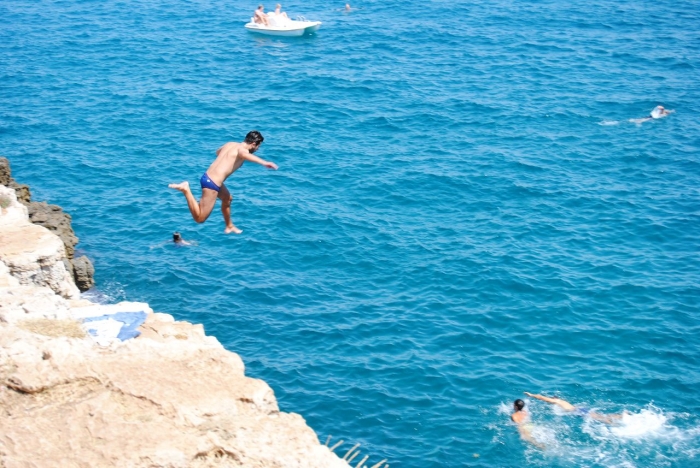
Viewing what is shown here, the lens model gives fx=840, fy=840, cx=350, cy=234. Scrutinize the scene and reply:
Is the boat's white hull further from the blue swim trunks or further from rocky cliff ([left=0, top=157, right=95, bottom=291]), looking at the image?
the blue swim trunks

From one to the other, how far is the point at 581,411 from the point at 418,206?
13.5 metres

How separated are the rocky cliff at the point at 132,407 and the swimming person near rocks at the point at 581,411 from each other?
12.2m

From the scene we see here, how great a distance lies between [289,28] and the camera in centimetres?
5656

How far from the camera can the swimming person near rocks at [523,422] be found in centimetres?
2292

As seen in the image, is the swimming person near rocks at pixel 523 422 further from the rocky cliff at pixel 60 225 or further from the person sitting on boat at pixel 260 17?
the person sitting on boat at pixel 260 17

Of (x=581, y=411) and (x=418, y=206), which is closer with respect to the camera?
(x=581, y=411)

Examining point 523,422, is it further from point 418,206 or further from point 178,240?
point 178,240

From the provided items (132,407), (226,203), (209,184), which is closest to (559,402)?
(226,203)

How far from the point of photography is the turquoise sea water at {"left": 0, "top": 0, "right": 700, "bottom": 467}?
80.4 feet

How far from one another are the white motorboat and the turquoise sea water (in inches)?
34.5

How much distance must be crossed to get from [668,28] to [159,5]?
37505mm

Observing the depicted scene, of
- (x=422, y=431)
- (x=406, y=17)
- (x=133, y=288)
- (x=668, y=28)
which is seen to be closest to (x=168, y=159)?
(x=133, y=288)

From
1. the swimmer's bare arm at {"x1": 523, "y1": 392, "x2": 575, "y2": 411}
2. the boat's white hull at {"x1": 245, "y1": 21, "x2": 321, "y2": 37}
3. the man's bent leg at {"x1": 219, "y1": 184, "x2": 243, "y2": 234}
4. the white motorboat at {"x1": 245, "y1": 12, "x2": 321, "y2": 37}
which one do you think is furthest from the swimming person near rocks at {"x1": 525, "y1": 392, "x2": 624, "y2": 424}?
the white motorboat at {"x1": 245, "y1": 12, "x2": 321, "y2": 37}

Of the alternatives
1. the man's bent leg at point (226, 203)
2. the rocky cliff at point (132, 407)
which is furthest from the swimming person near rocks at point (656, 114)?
the rocky cliff at point (132, 407)
